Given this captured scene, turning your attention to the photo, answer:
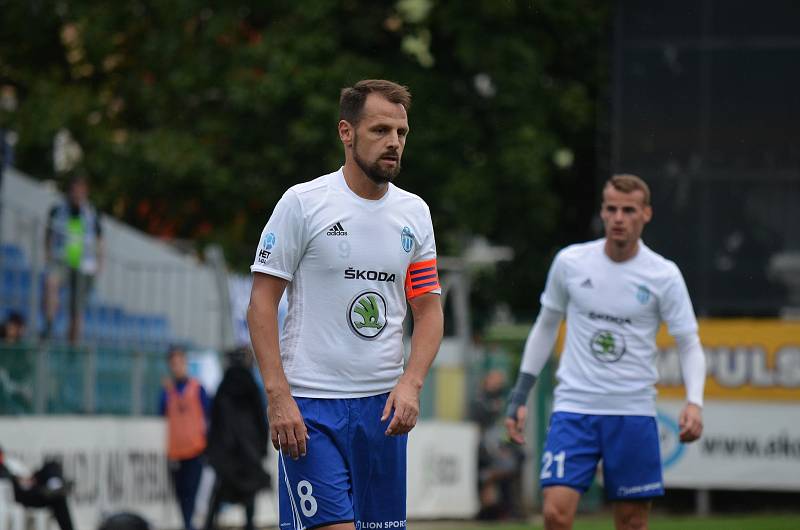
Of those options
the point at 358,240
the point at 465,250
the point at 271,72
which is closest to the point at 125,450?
the point at 271,72

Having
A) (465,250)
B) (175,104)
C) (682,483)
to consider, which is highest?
(175,104)

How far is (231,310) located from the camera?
65.3 feet

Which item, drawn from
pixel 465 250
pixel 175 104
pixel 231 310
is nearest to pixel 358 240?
pixel 231 310

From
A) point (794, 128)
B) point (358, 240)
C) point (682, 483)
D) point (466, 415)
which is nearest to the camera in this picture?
point (358, 240)

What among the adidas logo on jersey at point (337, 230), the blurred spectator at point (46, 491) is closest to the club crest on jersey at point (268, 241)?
the adidas logo on jersey at point (337, 230)

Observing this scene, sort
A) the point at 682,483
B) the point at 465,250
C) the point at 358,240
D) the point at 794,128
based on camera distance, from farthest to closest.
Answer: the point at 465,250
the point at 682,483
the point at 794,128
the point at 358,240

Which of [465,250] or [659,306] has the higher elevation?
[465,250]

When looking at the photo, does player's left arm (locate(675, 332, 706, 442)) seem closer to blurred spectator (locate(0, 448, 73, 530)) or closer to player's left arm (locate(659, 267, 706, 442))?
player's left arm (locate(659, 267, 706, 442))

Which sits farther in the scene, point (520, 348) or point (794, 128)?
point (520, 348)

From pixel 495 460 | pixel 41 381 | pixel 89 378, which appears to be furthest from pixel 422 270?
pixel 495 460

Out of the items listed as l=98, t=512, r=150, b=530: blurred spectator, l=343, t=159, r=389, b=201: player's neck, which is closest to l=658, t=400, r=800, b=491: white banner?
l=98, t=512, r=150, b=530: blurred spectator

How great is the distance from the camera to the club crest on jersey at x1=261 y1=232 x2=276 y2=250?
6.52m

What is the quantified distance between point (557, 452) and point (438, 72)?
63.3 feet

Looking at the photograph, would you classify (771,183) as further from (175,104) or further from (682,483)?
(175,104)
